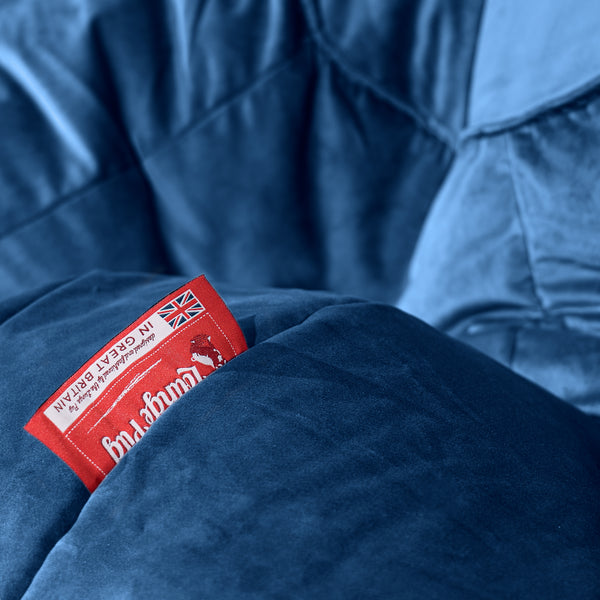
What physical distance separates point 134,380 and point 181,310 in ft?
0.16

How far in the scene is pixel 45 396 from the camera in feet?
1.33

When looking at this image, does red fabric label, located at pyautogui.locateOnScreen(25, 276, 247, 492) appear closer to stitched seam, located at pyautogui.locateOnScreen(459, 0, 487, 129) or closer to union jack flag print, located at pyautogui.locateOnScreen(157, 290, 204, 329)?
union jack flag print, located at pyautogui.locateOnScreen(157, 290, 204, 329)

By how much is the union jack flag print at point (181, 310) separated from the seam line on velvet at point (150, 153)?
0.28m

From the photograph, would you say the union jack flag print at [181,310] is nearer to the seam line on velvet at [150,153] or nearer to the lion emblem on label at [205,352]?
the lion emblem on label at [205,352]

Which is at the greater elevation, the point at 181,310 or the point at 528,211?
the point at 181,310

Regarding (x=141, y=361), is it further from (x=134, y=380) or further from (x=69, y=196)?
(x=69, y=196)

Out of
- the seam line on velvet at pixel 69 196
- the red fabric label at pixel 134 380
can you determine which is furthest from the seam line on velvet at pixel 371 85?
the red fabric label at pixel 134 380

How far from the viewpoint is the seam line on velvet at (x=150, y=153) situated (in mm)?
639

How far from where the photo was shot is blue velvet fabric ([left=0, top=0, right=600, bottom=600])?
344 mm

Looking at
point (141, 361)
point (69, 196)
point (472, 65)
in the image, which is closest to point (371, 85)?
point (472, 65)

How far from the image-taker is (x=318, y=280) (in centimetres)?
73

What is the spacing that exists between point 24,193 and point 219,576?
43cm

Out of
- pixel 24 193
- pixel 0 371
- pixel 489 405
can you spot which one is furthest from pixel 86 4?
pixel 489 405

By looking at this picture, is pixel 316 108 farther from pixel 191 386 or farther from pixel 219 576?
pixel 219 576
